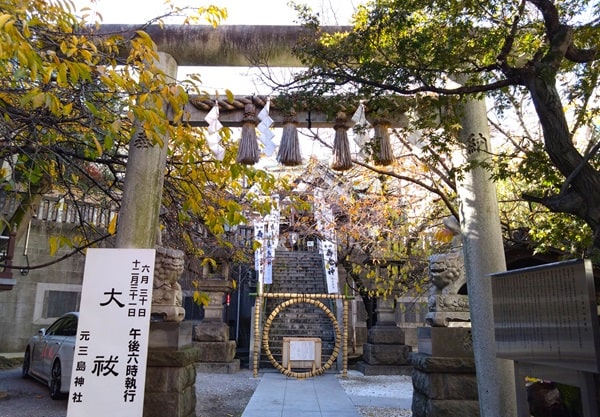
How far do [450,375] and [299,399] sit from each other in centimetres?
399

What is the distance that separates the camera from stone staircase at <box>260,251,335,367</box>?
13.6m

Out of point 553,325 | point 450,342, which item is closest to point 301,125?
point 553,325

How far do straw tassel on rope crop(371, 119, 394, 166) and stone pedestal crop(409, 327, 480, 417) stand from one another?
8.67 feet

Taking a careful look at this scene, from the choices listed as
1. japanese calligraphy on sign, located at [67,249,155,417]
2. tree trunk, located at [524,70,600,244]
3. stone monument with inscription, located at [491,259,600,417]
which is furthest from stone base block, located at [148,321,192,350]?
tree trunk, located at [524,70,600,244]

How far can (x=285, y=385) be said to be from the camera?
1055 centimetres

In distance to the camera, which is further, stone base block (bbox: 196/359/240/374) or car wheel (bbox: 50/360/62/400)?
stone base block (bbox: 196/359/240/374)

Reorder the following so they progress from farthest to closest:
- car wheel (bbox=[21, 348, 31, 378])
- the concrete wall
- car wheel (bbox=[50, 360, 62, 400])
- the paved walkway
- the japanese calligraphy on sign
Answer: the concrete wall < car wheel (bbox=[21, 348, 31, 378]) < car wheel (bbox=[50, 360, 62, 400]) < the paved walkway < the japanese calligraphy on sign

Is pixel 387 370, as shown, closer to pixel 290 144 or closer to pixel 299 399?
pixel 299 399

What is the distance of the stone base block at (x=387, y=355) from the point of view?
1258 cm

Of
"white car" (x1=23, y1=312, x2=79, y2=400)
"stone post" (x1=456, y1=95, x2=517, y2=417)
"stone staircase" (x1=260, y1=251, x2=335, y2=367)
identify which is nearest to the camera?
"stone post" (x1=456, y1=95, x2=517, y2=417)

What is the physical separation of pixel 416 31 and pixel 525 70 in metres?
1.25

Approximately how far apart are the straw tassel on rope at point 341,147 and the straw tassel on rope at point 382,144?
30 cm

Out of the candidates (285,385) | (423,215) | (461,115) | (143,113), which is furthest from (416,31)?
(285,385)

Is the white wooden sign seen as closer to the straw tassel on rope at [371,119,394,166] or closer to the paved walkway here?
the paved walkway
